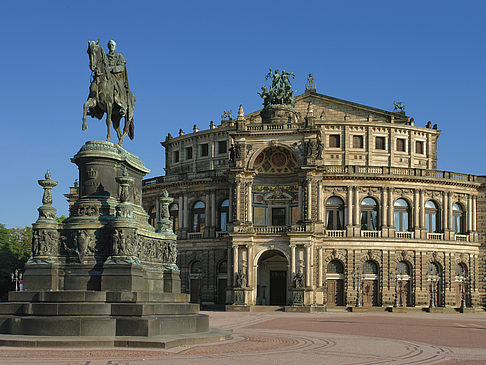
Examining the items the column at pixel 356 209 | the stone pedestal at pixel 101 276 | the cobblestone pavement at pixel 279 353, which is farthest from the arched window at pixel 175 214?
the stone pedestal at pixel 101 276

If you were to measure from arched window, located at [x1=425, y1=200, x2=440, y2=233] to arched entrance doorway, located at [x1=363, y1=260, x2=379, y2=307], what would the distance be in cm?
779

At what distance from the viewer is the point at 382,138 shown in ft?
257

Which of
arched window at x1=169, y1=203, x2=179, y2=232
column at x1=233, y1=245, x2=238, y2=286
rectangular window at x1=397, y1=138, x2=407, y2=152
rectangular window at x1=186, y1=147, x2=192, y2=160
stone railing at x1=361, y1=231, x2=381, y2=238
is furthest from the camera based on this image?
rectangular window at x1=186, y1=147, x2=192, y2=160

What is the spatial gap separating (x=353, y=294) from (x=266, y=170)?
15421mm

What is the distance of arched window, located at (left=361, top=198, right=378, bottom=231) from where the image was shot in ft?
240

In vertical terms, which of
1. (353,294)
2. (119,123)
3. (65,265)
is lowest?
(353,294)

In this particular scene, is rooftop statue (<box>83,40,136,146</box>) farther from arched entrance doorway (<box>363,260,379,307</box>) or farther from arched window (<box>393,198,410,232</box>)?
arched window (<box>393,198,410,232</box>)

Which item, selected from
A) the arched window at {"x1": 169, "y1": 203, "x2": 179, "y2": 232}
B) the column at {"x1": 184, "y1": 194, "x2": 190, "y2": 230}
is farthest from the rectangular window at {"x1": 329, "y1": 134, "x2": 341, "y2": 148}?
the arched window at {"x1": 169, "y1": 203, "x2": 179, "y2": 232}

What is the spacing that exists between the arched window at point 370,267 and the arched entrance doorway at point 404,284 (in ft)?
8.04

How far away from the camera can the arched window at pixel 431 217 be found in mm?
74938

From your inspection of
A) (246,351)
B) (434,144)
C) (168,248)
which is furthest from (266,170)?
(246,351)

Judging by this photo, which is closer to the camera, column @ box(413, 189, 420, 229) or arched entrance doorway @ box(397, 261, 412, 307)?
arched entrance doorway @ box(397, 261, 412, 307)

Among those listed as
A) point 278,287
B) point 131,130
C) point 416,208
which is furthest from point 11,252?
point 131,130

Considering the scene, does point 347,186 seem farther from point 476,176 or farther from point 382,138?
point 476,176
